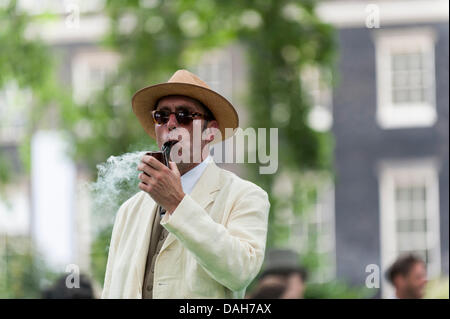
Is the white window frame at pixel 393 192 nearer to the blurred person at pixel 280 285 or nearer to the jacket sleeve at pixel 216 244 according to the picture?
the blurred person at pixel 280 285

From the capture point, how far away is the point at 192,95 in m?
2.49

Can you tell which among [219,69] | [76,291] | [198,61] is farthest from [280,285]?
[219,69]

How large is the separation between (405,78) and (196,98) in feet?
33.1

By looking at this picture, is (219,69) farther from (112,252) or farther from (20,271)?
(112,252)

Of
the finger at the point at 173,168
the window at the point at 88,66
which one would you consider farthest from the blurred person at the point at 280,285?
the window at the point at 88,66

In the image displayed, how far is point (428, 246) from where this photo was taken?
11.9m

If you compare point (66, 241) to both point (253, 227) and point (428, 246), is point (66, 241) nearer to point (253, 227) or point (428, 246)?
point (428, 246)

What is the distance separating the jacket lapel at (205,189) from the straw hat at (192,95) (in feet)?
0.48

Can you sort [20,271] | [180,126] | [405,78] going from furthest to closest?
[405,78]
[20,271]
[180,126]

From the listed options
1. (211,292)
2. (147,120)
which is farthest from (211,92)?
(211,292)

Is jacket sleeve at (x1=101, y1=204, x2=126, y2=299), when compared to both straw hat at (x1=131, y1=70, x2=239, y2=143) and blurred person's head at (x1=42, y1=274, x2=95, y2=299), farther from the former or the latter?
blurred person's head at (x1=42, y1=274, x2=95, y2=299)

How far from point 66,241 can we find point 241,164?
241 centimetres

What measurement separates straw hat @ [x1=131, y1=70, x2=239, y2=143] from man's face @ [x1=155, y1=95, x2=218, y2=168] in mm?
21

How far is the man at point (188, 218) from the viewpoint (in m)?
2.19
